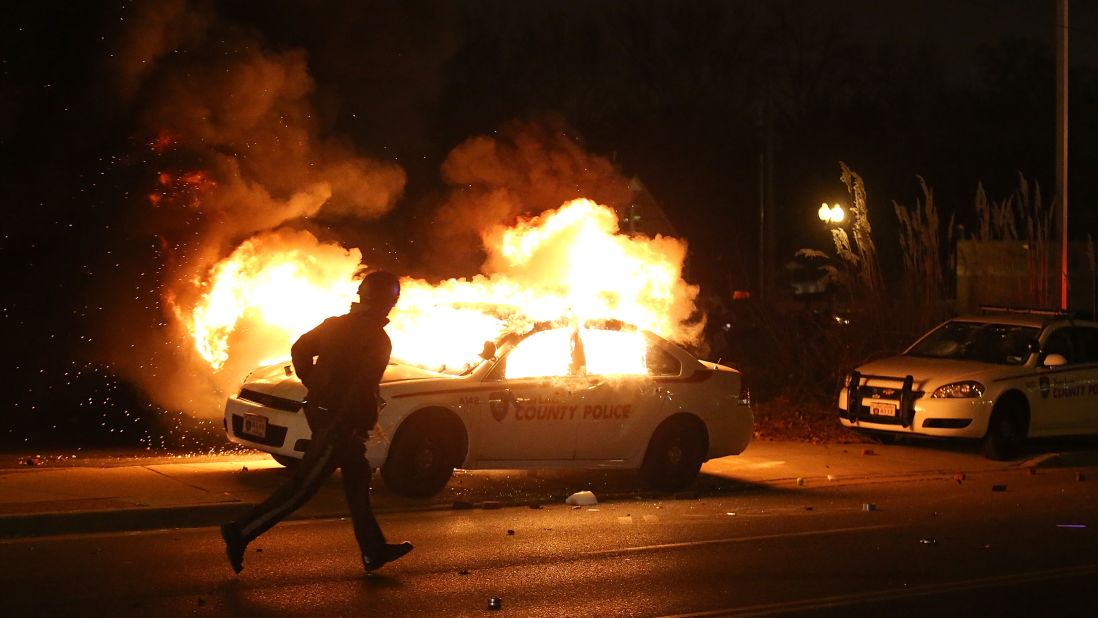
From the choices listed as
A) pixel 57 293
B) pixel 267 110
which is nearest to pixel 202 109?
pixel 267 110

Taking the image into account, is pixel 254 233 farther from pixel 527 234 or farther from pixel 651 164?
pixel 651 164

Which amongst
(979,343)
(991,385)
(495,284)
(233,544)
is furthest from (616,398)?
(979,343)

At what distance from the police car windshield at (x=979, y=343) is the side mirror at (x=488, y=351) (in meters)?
6.49

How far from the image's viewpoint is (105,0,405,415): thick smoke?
50.0 ft

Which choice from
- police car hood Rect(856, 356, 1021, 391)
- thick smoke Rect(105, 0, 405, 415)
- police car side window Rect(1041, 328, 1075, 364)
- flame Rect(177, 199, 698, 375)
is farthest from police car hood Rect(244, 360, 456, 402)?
police car side window Rect(1041, 328, 1075, 364)

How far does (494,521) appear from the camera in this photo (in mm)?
9945

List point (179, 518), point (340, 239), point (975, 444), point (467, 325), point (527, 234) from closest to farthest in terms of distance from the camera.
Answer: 1. point (179, 518)
2. point (467, 325)
3. point (527, 234)
4. point (975, 444)
5. point (340, 239)

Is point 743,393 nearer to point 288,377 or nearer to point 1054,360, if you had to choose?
point 288,377

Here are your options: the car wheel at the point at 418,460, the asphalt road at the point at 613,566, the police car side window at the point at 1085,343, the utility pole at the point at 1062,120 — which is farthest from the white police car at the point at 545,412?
the utility pole at the point at 1062,120

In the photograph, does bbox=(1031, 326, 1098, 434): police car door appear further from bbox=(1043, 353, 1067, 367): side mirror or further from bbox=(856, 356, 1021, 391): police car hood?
bbox=(856, 356, 1021, 391): police car hood

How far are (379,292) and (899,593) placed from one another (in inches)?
135

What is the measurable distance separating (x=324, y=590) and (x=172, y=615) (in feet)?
3.11

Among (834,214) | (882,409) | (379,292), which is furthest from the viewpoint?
(834,214)

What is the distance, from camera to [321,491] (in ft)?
35.3
